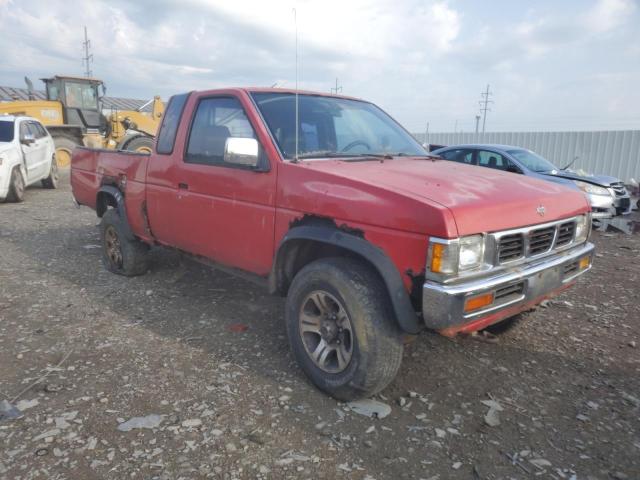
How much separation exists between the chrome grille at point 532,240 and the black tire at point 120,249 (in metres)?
3.92

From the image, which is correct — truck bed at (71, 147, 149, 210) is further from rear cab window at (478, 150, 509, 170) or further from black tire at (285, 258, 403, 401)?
rear cab window at (478, 150, 509, 170)

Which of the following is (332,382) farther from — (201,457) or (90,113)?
(90,113)

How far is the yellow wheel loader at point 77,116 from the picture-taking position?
15.9 meters

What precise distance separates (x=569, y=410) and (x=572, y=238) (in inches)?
44.8

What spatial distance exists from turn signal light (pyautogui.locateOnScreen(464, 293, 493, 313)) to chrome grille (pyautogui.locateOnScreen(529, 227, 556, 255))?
52 centimetres

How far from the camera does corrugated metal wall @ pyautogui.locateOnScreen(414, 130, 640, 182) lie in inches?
669

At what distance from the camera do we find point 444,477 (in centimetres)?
228

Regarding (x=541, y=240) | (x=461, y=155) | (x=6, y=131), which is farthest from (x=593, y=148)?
(x=6, y=131)

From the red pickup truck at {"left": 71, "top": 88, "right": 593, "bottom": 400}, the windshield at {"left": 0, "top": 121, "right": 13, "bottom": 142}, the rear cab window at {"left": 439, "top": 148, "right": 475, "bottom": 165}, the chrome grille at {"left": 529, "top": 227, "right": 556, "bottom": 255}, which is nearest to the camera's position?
the red pickup truck at {"left": 71, "top": 88, "right": 593, "bottom": 400}

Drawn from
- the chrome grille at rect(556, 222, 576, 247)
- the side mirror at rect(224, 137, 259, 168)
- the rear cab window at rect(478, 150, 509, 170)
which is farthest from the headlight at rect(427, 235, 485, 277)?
the rear cab window at rect(478, 150, 509, 170)

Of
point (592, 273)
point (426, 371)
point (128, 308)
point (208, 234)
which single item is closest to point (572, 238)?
point (426, 371)

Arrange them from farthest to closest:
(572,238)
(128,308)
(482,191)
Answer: (128,308), (572,238), (482,191)

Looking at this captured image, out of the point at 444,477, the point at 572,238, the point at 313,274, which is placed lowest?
the point at 444,477

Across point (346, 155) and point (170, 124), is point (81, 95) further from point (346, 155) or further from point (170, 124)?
point (346, 155)
